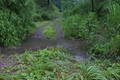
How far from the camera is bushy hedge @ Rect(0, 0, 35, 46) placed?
21.8 ft

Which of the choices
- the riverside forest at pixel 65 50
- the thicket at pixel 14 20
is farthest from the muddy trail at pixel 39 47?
the thicket at pixel 14 20

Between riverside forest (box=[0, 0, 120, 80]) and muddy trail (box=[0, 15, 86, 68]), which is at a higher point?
riverside forest (box=[0, 0, 120, 80])

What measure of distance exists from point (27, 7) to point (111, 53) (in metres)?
6.13

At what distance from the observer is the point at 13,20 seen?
24.9ft

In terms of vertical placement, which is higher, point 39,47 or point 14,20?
point 14,20

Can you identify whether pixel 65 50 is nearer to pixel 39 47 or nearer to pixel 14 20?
pixel 39 47

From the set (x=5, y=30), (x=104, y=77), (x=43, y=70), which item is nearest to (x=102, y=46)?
(x=104, y=77)

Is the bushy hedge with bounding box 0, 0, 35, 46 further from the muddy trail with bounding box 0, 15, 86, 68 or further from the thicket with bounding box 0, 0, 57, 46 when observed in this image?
the muddy trail with bounding box 0, 15, 86, 68

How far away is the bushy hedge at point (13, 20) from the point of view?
6635mm

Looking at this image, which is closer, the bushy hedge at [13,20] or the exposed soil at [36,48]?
the exposed soil at [36,48]

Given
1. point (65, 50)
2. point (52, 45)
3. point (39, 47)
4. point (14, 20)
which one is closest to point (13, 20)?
point (14, 20)

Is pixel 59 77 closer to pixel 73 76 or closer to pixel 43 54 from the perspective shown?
pixel 73 76

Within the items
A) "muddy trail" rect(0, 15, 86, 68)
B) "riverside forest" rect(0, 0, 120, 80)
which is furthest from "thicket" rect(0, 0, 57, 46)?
"muddy trail" rect(0, 15, 86, 68)

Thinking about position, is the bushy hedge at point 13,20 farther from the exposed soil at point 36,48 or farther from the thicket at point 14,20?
the exposed soil at point 36,48
